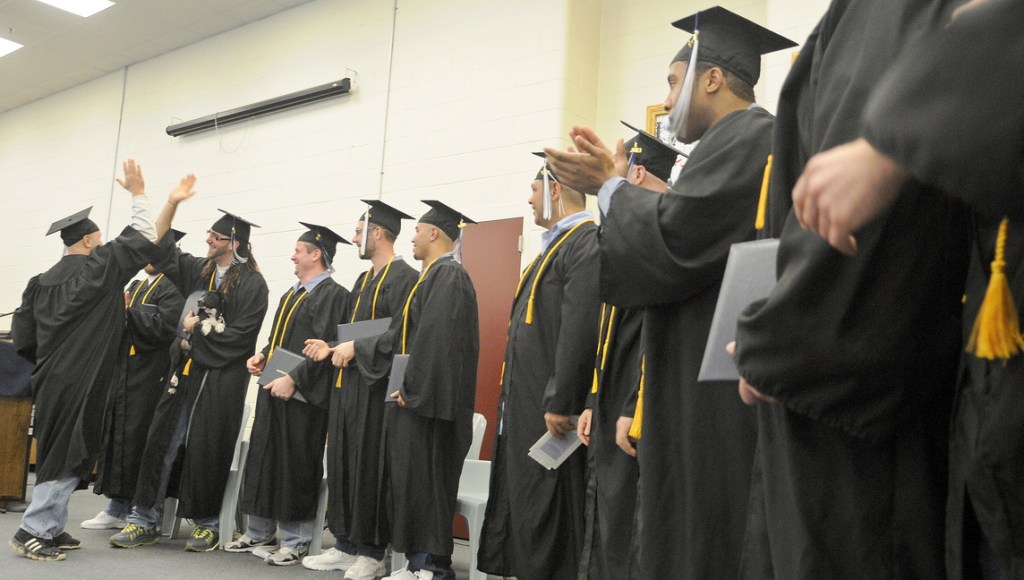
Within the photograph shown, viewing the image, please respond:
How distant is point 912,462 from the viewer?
124 cm

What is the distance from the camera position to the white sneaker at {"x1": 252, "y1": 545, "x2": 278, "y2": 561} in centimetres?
534

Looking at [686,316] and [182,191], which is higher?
[182,191]

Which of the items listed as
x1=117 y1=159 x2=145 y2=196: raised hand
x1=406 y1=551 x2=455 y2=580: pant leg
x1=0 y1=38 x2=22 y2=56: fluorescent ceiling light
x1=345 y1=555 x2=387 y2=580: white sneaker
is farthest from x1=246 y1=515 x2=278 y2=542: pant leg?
x1=0 y1=38 x2=22 y2=56: fluorescent ceiling light

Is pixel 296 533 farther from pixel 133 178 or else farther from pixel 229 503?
pixel 133 178

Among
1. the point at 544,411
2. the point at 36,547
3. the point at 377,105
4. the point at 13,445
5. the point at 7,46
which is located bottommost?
the point at 36,547

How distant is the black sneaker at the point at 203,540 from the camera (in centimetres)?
551

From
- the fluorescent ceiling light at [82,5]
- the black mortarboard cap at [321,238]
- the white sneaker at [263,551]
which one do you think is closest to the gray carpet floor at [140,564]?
the white sneaker at [263,551]

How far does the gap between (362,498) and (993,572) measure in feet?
13.6

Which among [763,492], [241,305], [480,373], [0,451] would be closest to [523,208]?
[480,373]

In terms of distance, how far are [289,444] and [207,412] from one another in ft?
2.06

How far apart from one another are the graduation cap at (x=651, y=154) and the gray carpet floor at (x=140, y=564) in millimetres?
2850

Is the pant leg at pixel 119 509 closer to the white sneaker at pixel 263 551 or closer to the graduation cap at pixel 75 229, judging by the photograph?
the white sneaker at pixel 263 551

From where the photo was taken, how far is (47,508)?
4879 millimetres

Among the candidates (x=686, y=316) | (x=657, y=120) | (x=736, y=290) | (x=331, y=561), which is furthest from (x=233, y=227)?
(x=736, y=290)
